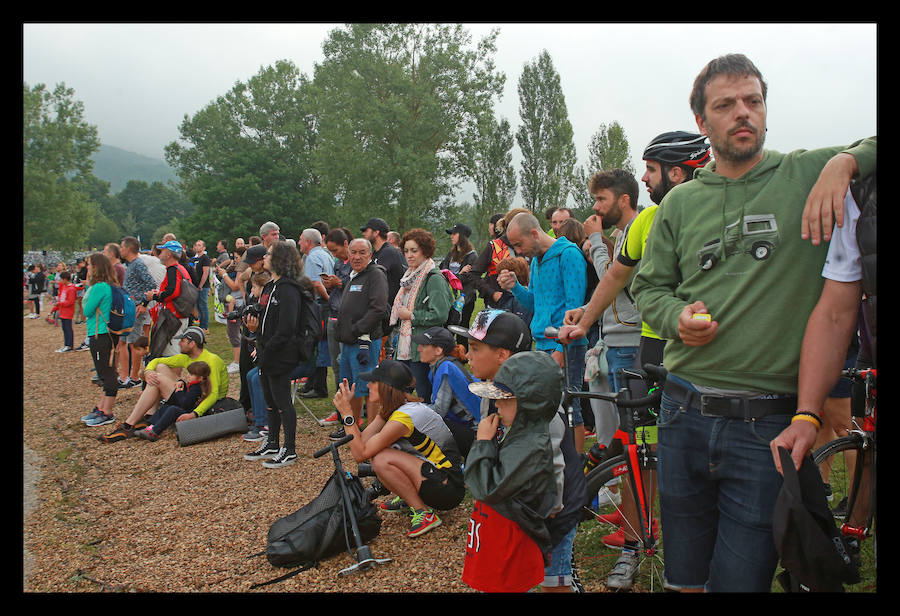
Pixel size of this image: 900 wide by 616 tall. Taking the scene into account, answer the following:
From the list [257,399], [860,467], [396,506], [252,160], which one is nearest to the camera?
[860,467]

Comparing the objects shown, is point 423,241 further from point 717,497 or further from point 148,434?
point 717,497

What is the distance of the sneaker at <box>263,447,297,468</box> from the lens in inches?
244

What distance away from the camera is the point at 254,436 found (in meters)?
7.07

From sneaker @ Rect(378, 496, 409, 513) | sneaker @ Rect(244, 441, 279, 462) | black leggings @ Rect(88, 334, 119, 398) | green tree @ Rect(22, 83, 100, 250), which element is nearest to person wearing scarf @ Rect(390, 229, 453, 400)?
sneaker @ Rect(378, 496, 409, 513)

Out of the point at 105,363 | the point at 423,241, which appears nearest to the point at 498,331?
the point at 423,241

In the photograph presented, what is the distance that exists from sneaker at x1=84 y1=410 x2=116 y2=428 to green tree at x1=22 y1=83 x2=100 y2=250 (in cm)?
5579

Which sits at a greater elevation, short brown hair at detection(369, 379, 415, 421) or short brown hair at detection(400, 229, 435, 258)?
short brown hair at detection(400, 229, 435, 258)

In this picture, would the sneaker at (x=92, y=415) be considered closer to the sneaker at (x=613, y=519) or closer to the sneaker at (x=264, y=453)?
the sneaker at (x=264, y=453)

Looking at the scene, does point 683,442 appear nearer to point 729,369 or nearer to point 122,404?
point 729,369

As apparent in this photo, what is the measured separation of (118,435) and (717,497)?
752 centimetres

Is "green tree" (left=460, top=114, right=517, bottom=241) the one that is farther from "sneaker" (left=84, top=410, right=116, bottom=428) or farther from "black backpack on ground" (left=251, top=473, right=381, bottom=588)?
"black backpack on ground" (left=251, top=473, right=381, bottom=588)

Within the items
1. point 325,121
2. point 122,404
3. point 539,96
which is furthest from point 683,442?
point 539,96

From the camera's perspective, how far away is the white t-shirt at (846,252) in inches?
69.6

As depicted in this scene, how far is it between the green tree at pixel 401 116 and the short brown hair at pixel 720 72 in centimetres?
3571
